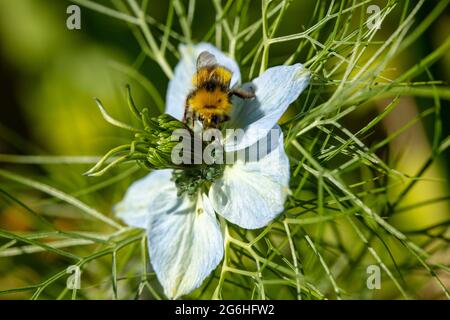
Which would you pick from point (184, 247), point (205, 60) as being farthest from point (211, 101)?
point (184, 247)

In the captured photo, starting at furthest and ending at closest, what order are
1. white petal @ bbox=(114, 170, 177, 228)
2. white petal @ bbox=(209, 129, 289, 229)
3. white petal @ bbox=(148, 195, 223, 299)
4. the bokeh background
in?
the bokeh background
white petal @ bbox=(114, 170, 177, 228)
white petal @ bbox=(148, 195, 223, 299)
white petal @ bbox=(209, 129, 289, 229)

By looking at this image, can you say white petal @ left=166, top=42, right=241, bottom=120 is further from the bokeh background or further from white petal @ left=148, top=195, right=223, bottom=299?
the bokeh background

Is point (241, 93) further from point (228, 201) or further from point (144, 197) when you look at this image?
point (144, 197)

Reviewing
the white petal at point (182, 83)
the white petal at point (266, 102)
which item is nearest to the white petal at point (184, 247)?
the white petal at point (266, 102)

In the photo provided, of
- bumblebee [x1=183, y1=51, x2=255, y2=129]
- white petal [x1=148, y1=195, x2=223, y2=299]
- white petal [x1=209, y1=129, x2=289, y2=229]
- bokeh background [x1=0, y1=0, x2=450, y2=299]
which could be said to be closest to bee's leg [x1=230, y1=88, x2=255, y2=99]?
bumblebee [x1=183, y1=51, x2=255, y2=129]
